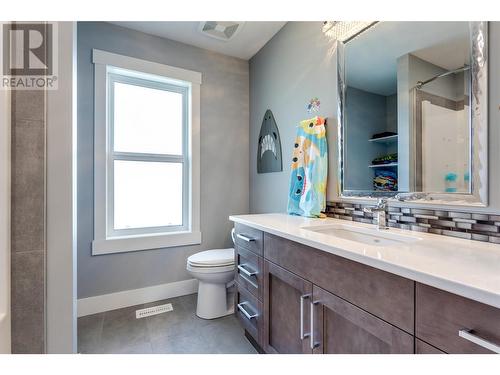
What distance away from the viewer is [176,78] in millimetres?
2250

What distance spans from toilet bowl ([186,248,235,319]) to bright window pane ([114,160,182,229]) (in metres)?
0.66

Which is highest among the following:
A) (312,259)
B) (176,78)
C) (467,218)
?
(176,78)

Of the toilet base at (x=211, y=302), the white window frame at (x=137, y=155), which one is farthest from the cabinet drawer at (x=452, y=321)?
the white window frame at (x=137, y=155)

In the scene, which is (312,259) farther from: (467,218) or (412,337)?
(467,218)

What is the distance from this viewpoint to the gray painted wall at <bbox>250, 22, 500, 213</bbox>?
1685 millimetres

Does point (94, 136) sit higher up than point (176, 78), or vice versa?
point (176, 78)

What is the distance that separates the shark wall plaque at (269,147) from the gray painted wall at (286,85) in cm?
6

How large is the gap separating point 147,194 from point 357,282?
2.03 m

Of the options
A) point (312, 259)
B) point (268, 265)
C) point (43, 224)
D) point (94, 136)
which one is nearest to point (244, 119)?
point (94, 136)

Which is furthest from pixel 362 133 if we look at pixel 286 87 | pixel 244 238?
pixel 244 238

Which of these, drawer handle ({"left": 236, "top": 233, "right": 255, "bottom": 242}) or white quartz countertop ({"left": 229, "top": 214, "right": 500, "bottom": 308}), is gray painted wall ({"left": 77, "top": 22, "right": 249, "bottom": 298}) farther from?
white quartz countertop ({"left": 229, "top": 214, "right": 500, "bottom": 308})

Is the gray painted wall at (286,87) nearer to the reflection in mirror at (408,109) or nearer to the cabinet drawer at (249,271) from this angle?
the reflection in mirror at (408,109)

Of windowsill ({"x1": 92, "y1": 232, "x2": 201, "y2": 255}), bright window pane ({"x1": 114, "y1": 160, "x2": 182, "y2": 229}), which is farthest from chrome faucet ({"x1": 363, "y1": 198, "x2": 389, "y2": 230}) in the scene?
bright window pane ({"x1": 114, "y1": 160, "x2": 182, "y2": 229})

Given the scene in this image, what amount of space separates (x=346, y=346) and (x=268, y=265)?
0.53 meters
